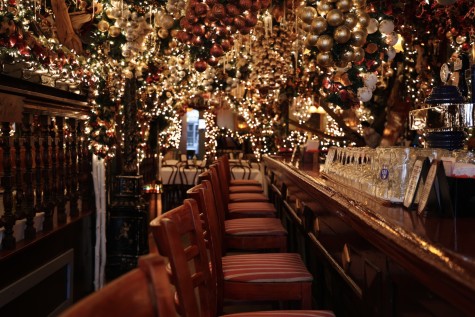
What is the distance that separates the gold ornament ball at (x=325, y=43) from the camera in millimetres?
3545

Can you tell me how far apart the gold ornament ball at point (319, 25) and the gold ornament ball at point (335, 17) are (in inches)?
1.4

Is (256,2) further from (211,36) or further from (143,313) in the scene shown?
(143,313)

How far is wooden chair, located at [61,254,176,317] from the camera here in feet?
2.92

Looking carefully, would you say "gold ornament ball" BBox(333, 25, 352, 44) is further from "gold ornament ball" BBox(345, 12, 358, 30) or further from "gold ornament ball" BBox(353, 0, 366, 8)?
"gold ornament ball" BBox(353, 0, 366, 8)

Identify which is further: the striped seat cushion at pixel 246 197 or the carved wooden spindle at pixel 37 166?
the striped seat cushion at pixel 246 197

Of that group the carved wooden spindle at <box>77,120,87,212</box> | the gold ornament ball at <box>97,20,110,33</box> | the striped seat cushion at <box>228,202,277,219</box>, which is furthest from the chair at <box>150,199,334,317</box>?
the gold ornament ball at <box>97,20,110,33</box>

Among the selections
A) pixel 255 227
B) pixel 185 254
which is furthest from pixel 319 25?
pixel 185 254

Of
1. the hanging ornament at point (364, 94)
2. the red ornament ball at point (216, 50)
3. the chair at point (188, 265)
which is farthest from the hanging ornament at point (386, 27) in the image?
the chair at point (188, 265)

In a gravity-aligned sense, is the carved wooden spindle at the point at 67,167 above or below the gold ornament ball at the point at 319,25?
below

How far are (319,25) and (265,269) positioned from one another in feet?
5.16

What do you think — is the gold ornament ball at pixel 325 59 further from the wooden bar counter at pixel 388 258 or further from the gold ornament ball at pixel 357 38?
the wooden bar counter at pixel 388 258

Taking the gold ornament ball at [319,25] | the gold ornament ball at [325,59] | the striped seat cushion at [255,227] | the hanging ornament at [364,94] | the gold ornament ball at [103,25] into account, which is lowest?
the striped seat cushion at [255,227]

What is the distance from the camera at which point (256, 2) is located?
421cm

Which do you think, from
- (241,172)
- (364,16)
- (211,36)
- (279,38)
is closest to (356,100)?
(364,16)
